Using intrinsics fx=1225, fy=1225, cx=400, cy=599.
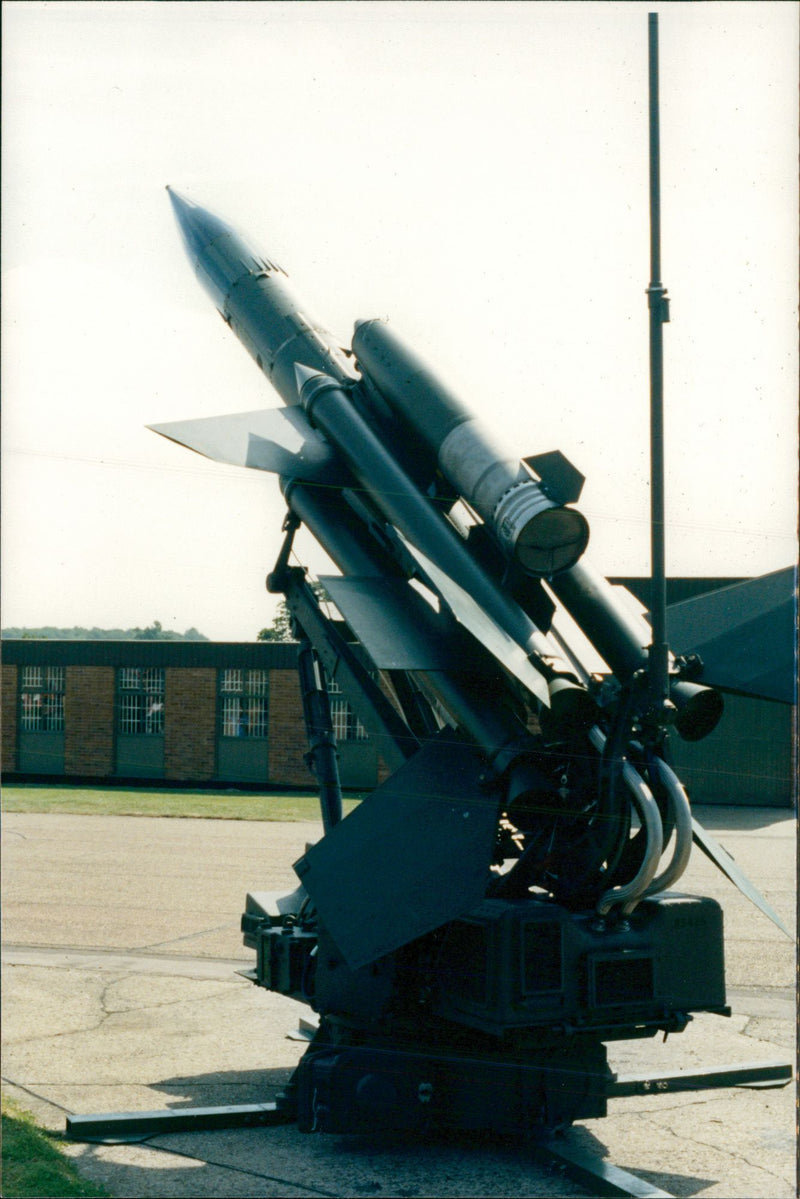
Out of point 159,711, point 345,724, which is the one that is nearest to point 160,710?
point 159,711

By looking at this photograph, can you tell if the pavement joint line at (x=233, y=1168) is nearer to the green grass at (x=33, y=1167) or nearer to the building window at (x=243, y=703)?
the green grass at (x=33, y=1167)

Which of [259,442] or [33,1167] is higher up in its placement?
[259,442]

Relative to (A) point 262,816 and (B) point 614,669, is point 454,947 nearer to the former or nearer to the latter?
(B) point 614,669

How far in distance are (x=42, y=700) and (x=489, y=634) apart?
20770 millimetres

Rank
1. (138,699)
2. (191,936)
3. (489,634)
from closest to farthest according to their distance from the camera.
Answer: (489,634) → (191,936) → (138,699)

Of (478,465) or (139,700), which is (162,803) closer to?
(139,700)

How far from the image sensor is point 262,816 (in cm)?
1927

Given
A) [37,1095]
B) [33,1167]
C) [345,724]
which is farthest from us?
[345,724]

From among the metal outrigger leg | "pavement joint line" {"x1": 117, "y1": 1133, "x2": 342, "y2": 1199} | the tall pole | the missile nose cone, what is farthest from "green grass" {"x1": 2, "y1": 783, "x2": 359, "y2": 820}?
the tall pole

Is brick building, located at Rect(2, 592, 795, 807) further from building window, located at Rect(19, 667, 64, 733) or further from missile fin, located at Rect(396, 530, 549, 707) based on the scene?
missile fin, located at Rect(396, 530, 549, 707)

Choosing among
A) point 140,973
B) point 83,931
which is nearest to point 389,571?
point 140,973

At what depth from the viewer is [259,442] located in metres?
6.67

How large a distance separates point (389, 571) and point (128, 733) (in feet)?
62.4

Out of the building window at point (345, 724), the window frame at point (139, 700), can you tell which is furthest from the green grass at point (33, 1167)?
the window frame at point (139, 700)
